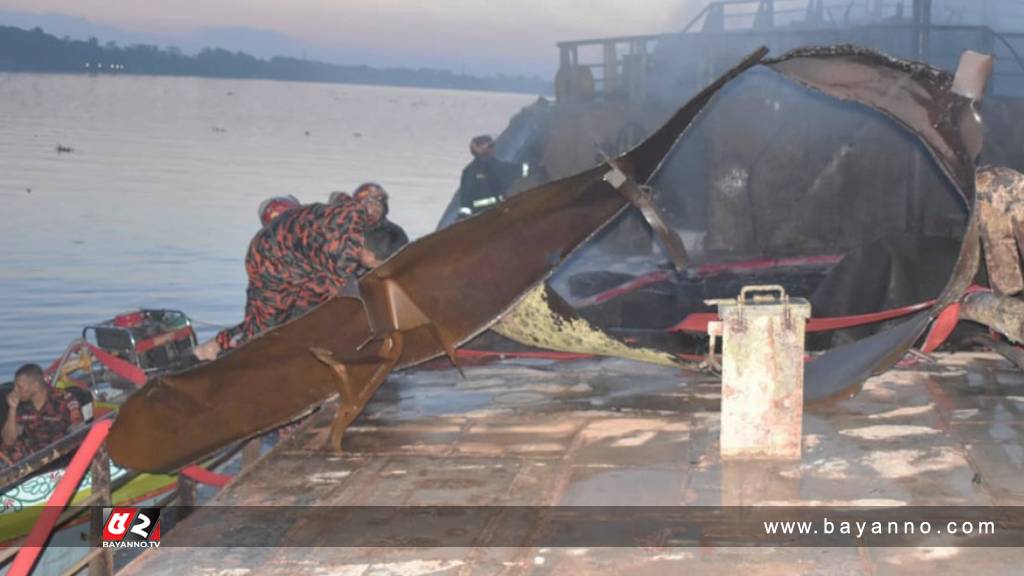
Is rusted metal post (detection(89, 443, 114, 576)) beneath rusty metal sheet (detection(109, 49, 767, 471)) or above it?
beneath

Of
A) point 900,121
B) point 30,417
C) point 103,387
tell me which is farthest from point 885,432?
point 103,387

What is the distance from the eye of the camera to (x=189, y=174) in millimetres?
59219

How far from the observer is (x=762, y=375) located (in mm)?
5668

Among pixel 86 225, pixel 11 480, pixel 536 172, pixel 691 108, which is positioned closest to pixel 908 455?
pixel 691 108

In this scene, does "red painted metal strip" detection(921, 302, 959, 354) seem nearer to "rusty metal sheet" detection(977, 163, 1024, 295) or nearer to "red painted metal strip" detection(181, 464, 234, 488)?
"rusty metal sheet" detection(977, 163, 1024, 295)

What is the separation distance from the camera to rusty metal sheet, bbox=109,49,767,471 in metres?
6.08

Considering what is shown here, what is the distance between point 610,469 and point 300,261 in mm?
2672

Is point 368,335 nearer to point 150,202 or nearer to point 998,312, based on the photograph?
point 998,312

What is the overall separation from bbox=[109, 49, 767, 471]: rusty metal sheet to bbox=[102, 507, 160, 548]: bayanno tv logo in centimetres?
62

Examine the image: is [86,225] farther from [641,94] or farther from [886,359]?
[886,359]

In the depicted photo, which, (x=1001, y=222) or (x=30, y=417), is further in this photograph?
(x=30, y=417)

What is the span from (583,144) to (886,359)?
15669 mm

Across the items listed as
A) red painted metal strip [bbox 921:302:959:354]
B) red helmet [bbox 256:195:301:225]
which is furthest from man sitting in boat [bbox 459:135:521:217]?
red painted metal strip [bbox 921:302:959:354]

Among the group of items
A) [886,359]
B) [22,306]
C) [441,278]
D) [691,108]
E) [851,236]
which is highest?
[691,108]
